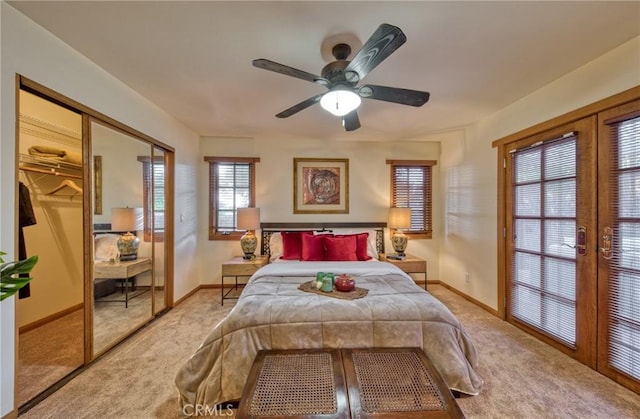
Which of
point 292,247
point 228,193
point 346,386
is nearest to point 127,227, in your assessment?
point 228,193

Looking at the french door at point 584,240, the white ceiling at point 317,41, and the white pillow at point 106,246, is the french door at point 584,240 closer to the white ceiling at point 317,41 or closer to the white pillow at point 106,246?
the white ceiling at point 317,41

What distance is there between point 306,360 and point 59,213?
10.9ft

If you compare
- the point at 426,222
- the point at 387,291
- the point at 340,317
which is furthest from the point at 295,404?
the point at 426,222

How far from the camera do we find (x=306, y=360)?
161 cm

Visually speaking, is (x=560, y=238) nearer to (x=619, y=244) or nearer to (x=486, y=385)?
(x=619, y=244)

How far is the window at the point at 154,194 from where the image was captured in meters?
3.05

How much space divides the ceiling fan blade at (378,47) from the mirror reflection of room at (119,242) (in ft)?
7.69

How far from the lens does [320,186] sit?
4.52 metres

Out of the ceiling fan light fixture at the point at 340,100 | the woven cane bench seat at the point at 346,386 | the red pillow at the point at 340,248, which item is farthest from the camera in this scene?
the red pillow at the point at 340,248

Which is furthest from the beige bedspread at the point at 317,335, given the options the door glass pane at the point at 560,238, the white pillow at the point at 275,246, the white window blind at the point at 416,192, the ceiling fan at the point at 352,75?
the white window blind at the point at 416,192

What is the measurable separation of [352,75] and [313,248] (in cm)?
232

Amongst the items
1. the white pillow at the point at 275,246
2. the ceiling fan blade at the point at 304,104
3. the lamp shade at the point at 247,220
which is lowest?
the white pillow at the point at 275,246

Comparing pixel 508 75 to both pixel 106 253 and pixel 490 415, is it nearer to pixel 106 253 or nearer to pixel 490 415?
pixel 490 415

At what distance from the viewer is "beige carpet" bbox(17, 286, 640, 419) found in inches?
68.6
